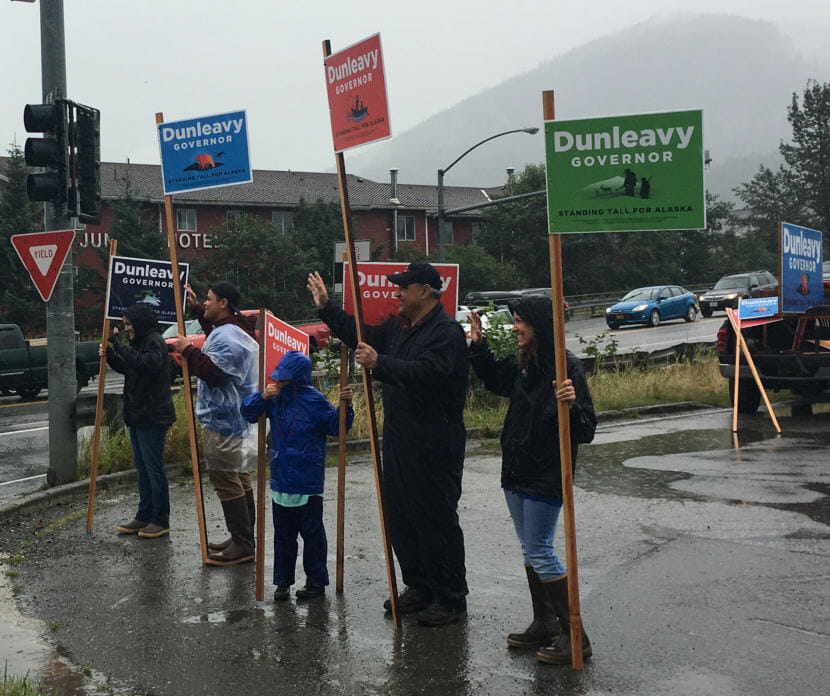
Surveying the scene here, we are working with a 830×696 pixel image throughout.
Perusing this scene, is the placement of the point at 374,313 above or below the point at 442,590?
above

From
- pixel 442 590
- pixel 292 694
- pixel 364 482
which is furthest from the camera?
pixel 364 482

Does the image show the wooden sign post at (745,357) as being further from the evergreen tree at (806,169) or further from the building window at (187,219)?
the evergreen tree at (806,169)

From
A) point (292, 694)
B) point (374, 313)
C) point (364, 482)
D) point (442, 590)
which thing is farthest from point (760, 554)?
point (364, 482)

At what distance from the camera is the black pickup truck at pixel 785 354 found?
45.9ft

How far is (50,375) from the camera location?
10.5 metres

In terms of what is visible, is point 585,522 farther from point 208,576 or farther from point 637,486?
point 208,576

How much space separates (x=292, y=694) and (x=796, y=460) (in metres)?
7.64

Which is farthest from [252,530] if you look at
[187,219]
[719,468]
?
[187,219]

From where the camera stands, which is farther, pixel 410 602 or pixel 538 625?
pixel 410 602

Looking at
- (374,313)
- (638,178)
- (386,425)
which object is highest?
(638,178)

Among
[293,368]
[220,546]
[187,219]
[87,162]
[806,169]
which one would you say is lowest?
[220,546]

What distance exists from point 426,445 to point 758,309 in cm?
988

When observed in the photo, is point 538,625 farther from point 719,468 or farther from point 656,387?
point 656,387

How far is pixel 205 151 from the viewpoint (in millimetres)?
8117
